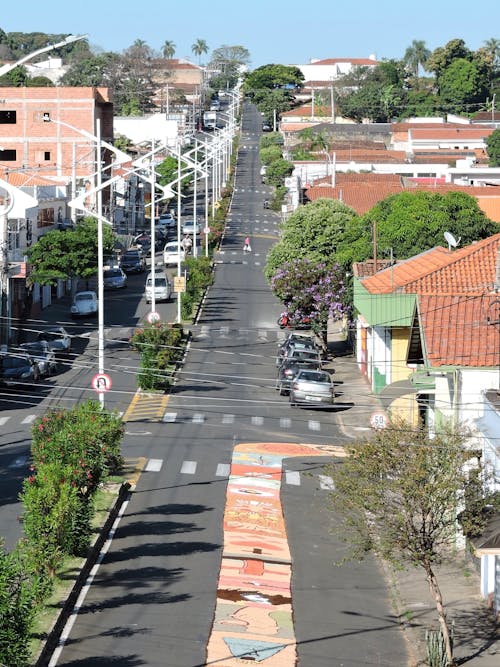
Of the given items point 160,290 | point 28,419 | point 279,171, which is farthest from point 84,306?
point 279,171

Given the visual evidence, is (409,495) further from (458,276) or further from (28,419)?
(28,419)

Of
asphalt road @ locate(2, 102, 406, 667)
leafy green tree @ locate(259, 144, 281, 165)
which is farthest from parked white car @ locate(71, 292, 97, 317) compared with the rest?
leafy green tree @ locate(259, 144, 281, 165)

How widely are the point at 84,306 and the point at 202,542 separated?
40.7 meters

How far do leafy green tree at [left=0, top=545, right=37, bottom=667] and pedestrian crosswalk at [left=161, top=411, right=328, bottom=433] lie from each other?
29654 millimetres

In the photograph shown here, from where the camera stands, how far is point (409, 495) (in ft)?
77.1

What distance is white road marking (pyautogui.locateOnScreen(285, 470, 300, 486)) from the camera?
39.4 m

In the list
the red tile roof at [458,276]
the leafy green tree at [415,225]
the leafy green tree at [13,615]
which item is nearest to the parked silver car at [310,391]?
the red tile roof at [458,276]

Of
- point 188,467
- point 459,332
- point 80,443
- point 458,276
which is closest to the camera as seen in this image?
point 80,443

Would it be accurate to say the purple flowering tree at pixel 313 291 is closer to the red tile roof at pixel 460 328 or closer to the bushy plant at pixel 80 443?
the red tile roof at pixel 460 328

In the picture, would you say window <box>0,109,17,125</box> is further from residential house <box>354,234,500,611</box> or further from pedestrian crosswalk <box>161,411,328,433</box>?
pedestrian crosswalk <box>161,411,328,433</box>

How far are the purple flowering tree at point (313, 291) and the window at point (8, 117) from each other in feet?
206

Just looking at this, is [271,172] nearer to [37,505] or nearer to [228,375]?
[228,375]

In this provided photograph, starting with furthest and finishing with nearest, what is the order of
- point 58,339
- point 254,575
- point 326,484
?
1. point 58,339
2. point 326,484
3. point 254,575

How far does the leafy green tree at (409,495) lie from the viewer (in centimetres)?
2348
